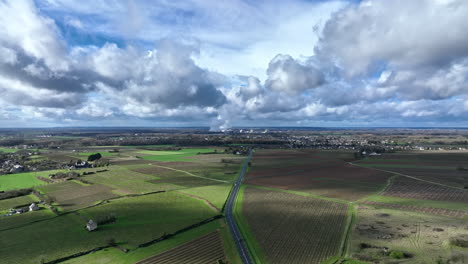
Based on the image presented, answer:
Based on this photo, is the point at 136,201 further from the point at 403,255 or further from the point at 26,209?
the point at 403,255

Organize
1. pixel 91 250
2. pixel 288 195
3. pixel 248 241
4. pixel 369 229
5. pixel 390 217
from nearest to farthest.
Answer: pixel 91 250 → pixel 248 241 → pixel 369 229 → pixel 390 217 → pixel 288 195

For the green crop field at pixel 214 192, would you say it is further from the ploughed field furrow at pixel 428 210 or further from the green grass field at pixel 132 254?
the ploughed field furrow at pixel 428 210

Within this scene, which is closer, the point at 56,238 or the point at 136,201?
the point at 56,238

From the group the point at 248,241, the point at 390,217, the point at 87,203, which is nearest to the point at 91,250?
the point at 248,241

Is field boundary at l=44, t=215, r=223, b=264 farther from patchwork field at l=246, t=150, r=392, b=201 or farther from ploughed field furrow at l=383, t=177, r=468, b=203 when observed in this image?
ploughed field furrow at l=383, t=177, r=468, b=203

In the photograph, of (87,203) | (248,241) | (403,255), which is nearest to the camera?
(403,255)

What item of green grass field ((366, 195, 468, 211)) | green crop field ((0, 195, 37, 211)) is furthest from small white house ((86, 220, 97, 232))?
green grass field ((366, 195, 468, 211))
